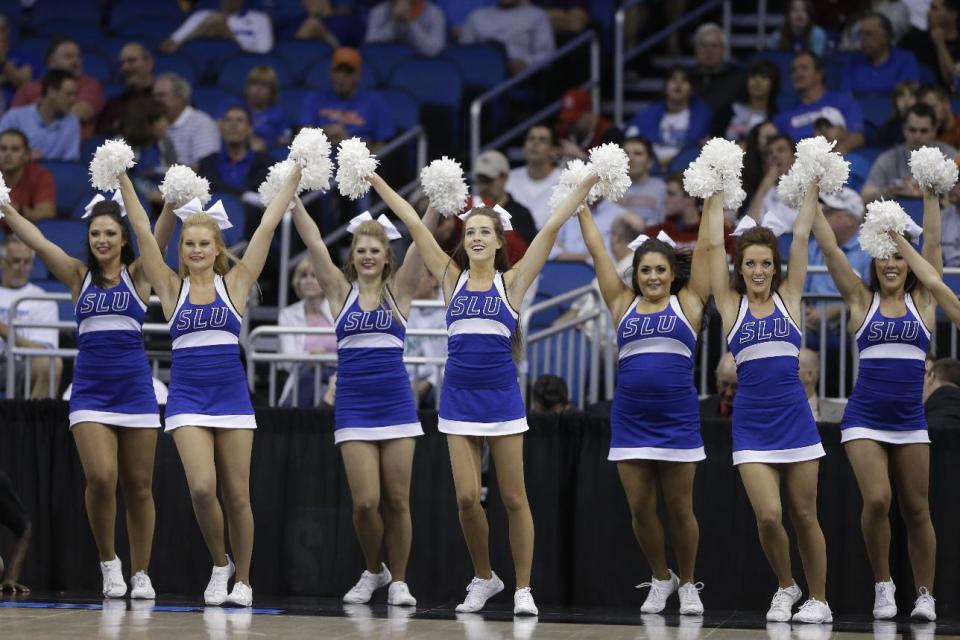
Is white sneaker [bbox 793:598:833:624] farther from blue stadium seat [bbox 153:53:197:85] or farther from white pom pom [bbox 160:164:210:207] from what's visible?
blue stadium seat [bbox 153:53:197:85]

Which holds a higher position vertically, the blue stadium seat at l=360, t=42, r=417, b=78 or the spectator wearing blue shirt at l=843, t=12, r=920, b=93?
the blue stadium seat at l=360, t=42, r=417, b=78

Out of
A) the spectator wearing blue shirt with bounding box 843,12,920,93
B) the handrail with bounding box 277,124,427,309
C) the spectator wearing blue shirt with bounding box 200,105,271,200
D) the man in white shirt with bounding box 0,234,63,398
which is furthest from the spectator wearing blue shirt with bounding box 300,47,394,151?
the spectator wearing blue shirt with bounding box 843,12,920,93

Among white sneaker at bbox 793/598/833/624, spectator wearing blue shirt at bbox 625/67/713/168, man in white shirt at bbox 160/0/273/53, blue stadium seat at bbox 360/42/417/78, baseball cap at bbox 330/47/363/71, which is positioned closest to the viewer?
white sneaker at bbox 793/598/833/624

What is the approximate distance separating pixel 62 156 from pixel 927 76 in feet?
20.9

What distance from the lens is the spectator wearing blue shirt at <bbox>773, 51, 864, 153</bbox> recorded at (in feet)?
36.3

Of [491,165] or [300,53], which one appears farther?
[300,53]

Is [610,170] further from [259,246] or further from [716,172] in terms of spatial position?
[259,246]

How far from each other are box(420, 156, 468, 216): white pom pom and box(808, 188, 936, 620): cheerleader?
1685 mm

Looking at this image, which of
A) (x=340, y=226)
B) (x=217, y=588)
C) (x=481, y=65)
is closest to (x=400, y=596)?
(x=217, y=588)

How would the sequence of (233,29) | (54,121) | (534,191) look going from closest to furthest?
(534,191) → (54,121) → (233,29)

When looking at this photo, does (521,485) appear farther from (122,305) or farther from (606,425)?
(122,305)

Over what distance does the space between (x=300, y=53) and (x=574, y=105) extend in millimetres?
2618

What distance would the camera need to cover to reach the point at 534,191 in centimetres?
1138

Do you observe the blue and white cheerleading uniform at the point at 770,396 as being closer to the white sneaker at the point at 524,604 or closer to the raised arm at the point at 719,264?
the raised arm at the point at 719,264
